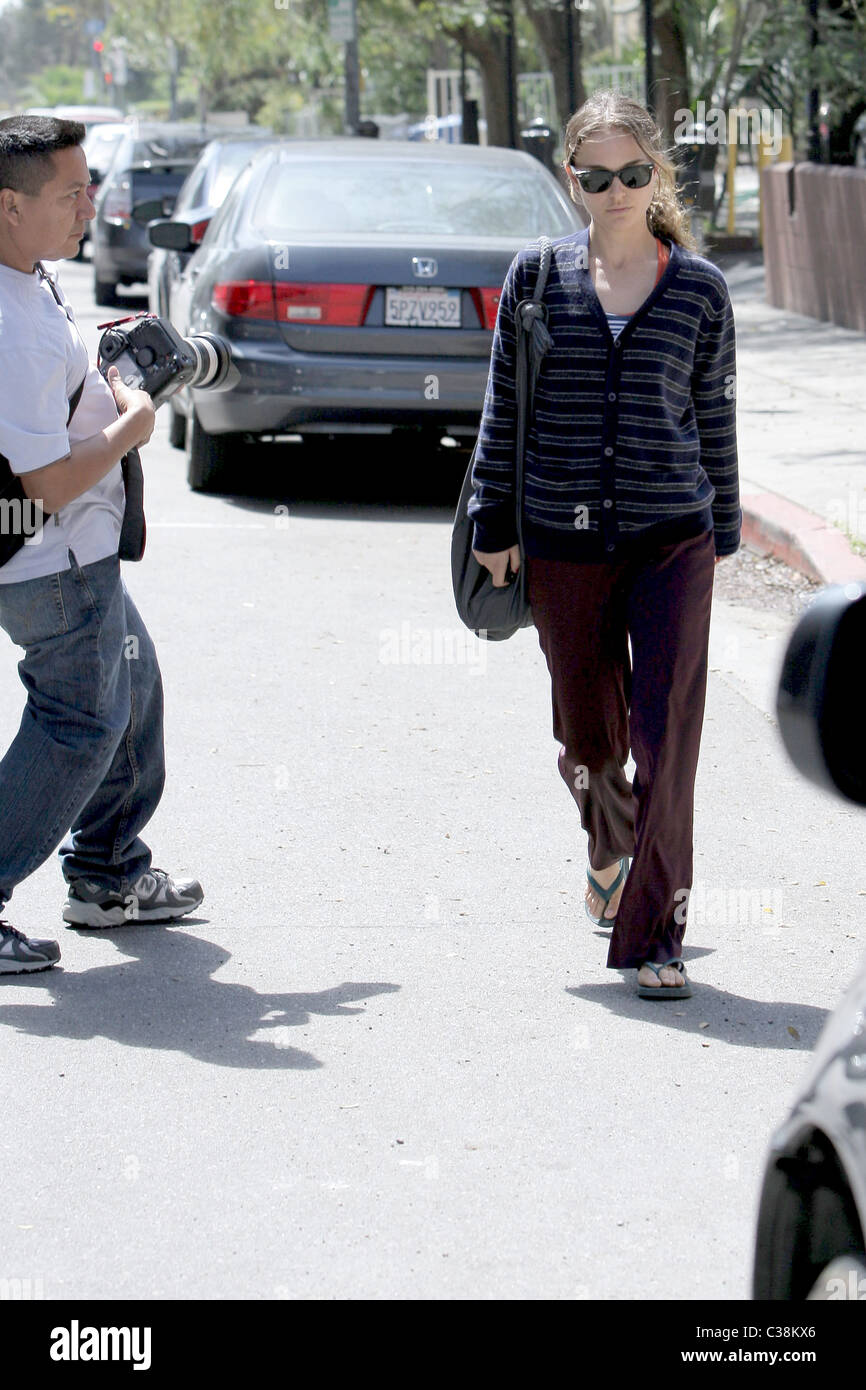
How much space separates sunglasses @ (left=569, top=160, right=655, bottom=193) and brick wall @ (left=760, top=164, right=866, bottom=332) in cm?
1173

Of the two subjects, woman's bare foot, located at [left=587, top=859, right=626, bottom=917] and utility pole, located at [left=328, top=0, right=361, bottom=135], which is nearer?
woman's bare foot, located at [left=587, top=859, right=626, bottom=917]

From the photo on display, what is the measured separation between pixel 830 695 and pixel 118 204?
21368mm

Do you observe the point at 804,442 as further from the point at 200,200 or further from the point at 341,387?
the point at 200,200

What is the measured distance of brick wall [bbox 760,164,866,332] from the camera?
15695 mm

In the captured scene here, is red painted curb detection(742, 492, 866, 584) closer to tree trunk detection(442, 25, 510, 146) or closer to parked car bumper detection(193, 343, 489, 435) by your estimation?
parked car bumper detection(193, 343, 489, 435)

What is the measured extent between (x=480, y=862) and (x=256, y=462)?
6816mm

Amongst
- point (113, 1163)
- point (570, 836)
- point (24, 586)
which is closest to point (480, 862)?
point (570, 836)

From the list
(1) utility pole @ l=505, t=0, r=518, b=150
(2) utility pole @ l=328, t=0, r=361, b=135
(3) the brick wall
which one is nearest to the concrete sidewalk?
(3) the brick wall

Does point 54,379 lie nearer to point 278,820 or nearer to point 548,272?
point 548,272

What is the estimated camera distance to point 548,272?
14.2 ft

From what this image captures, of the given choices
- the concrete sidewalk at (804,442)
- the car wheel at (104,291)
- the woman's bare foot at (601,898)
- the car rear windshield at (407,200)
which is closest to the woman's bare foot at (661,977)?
the woman's bare foot at (601,898)

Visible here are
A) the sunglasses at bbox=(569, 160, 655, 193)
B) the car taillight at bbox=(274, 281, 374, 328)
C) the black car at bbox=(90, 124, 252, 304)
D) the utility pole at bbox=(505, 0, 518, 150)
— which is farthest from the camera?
the utility pole at bbox=(505, 0, 518, 150)

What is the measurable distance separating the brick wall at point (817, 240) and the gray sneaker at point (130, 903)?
11.8 m

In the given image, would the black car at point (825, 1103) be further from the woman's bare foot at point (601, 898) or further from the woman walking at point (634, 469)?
the woman's bare foot at point (601, 898)
